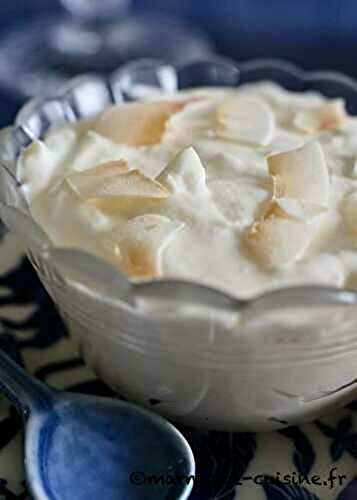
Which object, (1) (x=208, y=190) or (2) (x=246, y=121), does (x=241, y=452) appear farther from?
(2) (x=246, y=121)

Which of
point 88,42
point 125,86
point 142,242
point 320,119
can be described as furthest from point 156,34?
point 142,242

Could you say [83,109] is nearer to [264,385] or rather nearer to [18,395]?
[18,395]

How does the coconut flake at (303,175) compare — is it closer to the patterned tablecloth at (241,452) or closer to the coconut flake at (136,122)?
the coconut flake at (136,122)

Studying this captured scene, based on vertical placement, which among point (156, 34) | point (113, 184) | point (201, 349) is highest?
point (113, 184)

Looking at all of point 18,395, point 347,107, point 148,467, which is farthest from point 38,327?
point 347,107

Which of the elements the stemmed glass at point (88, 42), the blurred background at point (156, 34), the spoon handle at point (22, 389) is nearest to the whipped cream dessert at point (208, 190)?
the spoon handle at point (22, 389)

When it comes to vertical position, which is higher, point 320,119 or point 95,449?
point 320,119
